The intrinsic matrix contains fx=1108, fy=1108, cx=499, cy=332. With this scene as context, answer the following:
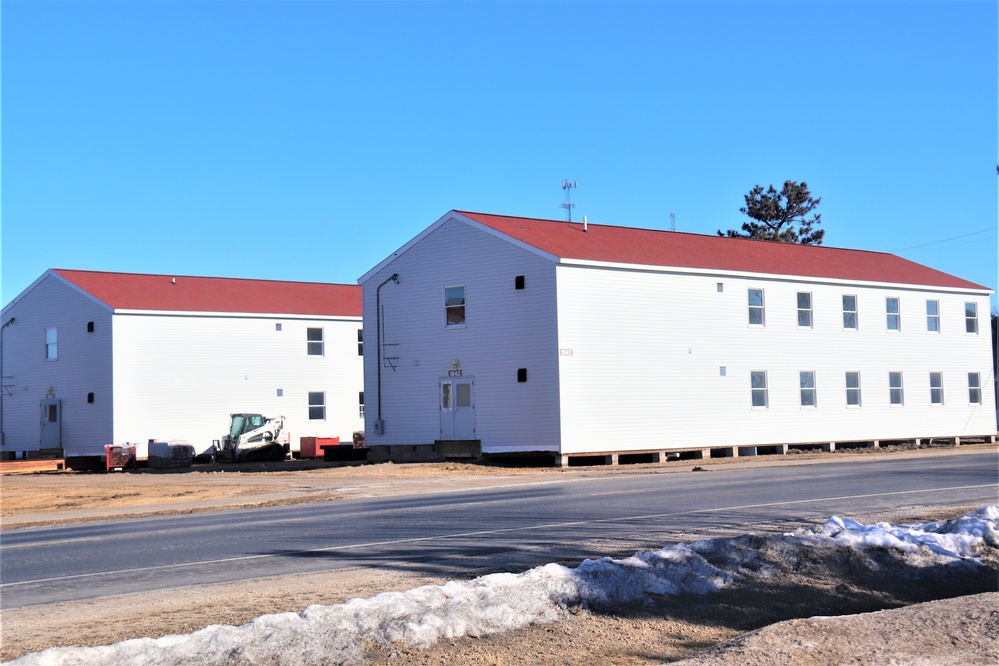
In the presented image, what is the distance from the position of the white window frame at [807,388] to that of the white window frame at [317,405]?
20.6m

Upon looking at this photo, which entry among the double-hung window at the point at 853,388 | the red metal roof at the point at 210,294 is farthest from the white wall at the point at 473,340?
the double-hung window at the point at 853,388

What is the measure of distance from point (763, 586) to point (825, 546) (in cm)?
128

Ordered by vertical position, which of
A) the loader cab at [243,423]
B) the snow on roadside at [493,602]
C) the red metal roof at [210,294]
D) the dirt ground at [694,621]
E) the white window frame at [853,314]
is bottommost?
the dirt ground at [694,621]

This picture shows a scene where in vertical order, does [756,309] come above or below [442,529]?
above

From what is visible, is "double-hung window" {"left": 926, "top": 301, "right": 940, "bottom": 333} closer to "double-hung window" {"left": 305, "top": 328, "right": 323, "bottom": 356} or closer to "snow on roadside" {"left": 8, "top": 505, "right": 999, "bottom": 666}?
"double-hung window" {"left": 305, "top": 328, "right": 323, "bottom": 356}

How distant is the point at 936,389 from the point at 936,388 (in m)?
0.04

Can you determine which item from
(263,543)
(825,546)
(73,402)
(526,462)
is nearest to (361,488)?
(526,462)

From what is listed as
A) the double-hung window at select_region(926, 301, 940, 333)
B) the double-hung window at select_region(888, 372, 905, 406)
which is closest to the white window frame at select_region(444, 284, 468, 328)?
the double-hung window at select_region(888, 372, 905, 406)

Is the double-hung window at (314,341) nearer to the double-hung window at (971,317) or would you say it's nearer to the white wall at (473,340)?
the white wall at (473,340)

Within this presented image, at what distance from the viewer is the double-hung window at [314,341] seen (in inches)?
1895

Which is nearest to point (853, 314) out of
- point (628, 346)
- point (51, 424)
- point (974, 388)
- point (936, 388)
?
point (936, 388)

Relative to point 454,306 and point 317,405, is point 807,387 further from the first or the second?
point 317,405

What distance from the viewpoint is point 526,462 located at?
33.8 meters

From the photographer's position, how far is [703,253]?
130 ft
